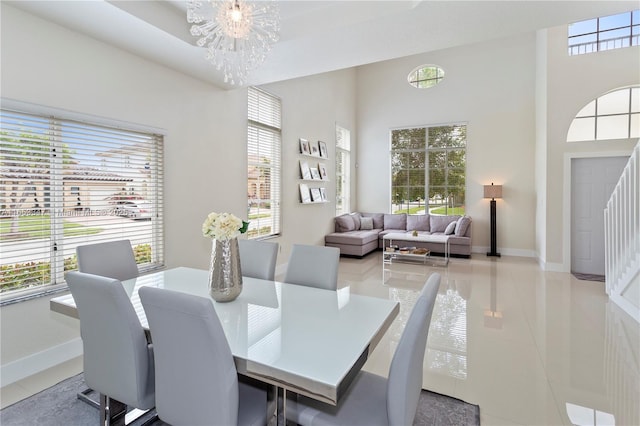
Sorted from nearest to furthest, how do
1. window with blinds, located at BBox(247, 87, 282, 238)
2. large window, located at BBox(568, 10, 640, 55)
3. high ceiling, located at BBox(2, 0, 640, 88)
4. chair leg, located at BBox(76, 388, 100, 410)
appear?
chair leg, located at BBox(76, 388, 100, 410) < high ceiling, located at BBox(2, 0, 640, 88) < window with blinds, located at BBox(247, 87, 282, 238) < large window, located at BBox(568, 10, 640, 55)

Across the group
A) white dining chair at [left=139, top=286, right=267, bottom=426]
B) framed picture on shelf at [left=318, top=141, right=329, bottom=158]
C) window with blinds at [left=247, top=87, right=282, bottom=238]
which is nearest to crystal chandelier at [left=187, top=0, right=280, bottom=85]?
white dining chair at [left=139, top=286, right=267, bottom=426]

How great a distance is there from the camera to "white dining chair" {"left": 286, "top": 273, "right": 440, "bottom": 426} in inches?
48.0

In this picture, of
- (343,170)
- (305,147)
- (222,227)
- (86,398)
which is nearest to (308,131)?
→ (305,147)

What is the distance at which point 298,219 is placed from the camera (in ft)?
19.8

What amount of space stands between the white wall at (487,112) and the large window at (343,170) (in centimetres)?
99

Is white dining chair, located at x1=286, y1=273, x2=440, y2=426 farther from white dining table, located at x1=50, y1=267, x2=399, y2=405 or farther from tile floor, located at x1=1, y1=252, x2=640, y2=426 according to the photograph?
tile floor, located at x1=1, y1=252, x2=640, y2=426

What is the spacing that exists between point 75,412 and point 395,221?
22.5 ft

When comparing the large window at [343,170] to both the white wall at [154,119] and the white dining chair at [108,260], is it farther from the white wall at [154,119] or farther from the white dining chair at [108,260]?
the white dining chair at [108,260]

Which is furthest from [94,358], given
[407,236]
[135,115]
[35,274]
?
[407,236]

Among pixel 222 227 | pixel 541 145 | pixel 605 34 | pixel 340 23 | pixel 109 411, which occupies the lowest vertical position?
pixel 109 411

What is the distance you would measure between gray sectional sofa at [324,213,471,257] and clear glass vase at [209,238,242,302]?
4.94m

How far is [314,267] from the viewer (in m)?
2.40

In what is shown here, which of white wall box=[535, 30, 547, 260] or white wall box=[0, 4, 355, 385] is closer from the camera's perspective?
white wall box=[0, 4, 355, 385]

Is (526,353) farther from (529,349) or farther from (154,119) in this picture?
(154,119)
